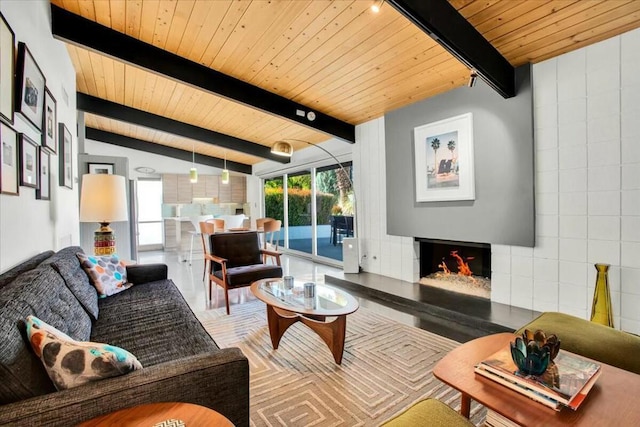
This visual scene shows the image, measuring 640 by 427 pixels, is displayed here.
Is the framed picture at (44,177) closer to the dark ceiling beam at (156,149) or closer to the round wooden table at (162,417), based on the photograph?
the round wooden table at (162,417)

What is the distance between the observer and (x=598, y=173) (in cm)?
257

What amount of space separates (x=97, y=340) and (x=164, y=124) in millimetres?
4871

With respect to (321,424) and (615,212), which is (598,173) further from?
(321,424)

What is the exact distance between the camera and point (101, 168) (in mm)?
4703

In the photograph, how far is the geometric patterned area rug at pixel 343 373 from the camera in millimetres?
1809

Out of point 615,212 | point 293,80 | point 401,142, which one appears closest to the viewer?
point 615,212

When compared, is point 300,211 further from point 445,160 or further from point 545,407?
point 545,407

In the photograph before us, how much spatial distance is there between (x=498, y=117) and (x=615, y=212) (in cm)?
127

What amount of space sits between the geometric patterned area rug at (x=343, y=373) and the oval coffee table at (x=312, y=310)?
162mm

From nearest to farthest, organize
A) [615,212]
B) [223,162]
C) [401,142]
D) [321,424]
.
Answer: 1. [321,424]
2. [615,212]
3. [401,142]
4. [223,162]

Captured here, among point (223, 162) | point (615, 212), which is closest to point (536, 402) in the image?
point (615, 212)

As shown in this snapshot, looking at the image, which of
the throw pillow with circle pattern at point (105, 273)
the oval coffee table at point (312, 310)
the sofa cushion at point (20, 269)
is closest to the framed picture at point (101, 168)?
the throw pillow with circle pattern at point (105, 273)

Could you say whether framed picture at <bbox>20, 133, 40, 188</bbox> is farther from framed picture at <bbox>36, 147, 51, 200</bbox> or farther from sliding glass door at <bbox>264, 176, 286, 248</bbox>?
sliding glass door at <bbox>264, 176, 286, 248</bbox>

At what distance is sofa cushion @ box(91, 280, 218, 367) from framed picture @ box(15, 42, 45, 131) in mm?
1408
